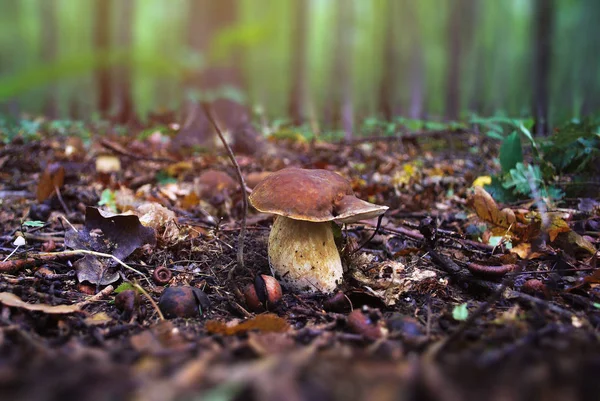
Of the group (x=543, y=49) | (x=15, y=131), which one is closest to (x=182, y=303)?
(x=15, y=131)

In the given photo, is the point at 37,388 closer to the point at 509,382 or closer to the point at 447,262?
the point at 509,382

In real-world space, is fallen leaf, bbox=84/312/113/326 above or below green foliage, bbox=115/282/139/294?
above

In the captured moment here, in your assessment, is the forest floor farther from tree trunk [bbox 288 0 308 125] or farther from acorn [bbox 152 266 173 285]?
tree trunk [bbox 288 0 308 125]

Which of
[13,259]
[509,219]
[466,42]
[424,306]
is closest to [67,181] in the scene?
[13,259]

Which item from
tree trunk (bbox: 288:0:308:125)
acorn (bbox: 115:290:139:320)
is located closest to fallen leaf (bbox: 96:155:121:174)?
acorn (bbox: 115:290:139:320)

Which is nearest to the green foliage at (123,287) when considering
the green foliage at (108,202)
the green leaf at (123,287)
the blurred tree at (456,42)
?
the green leaf at (123,287)
